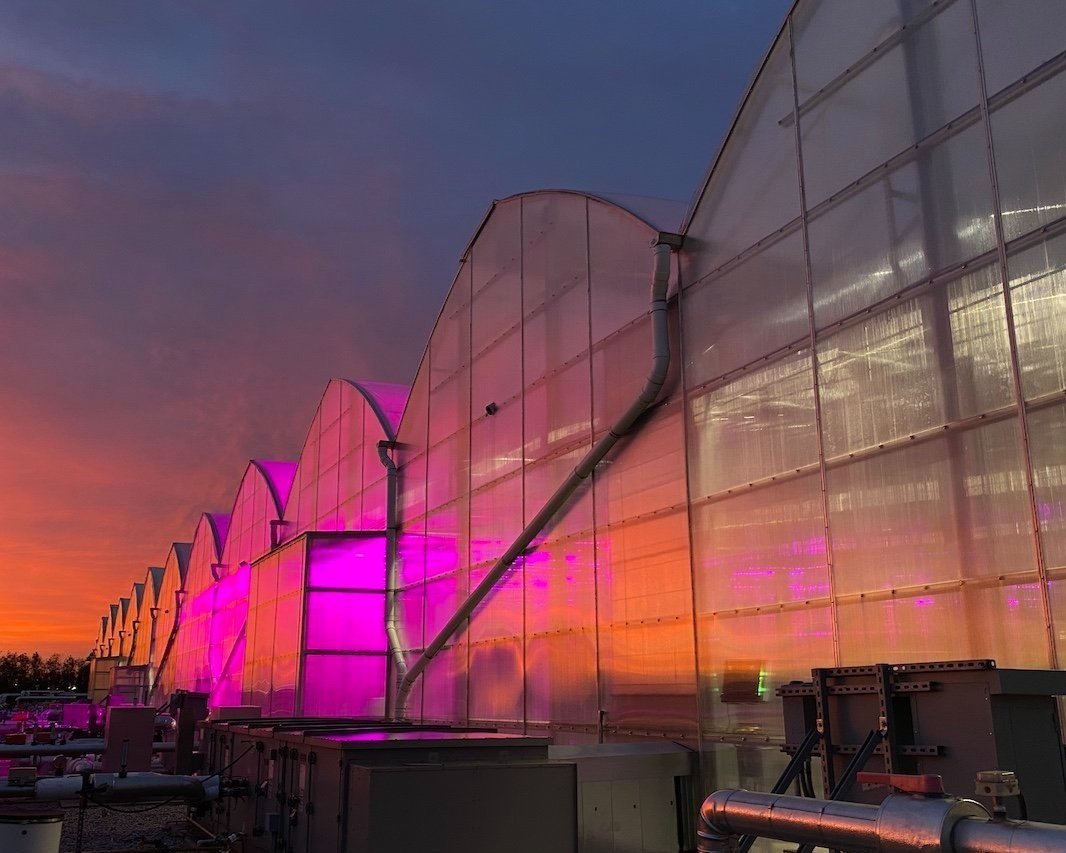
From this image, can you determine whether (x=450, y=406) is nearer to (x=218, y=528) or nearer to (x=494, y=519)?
(x=494, y=519)

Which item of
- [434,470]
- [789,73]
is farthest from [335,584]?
[789,73]

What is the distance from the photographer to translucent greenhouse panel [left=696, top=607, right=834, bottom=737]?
1278cm

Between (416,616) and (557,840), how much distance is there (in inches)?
615

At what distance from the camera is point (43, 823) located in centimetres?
1244

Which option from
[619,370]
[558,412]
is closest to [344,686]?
[558,412]

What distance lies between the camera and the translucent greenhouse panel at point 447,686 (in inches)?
925

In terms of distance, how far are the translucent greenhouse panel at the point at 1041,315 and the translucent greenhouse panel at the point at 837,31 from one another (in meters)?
4.02

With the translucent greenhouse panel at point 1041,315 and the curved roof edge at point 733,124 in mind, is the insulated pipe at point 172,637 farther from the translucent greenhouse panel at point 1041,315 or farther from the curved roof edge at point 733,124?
the translucent greenhouse panel at point 1041,315

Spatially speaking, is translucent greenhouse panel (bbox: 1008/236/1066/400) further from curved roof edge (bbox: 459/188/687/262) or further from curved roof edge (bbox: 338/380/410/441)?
curved roof edge (bbox: 338/380/410/441)

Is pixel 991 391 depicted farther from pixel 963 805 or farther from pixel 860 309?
pixel 963 805

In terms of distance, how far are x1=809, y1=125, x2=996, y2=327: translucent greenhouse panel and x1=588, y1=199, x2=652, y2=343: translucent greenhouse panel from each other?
4.49 m

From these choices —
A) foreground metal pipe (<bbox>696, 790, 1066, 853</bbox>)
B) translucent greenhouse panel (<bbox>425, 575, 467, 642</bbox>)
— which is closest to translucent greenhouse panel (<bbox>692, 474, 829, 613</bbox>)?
foreground metal pipe (<bbox>696, 790, 1066, 853</bbox>)

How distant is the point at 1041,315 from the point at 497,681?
14.5 meters

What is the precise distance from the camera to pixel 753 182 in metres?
15.3
